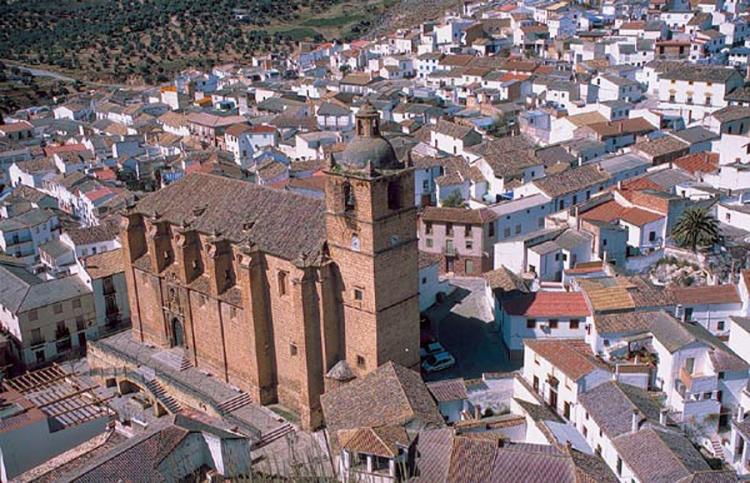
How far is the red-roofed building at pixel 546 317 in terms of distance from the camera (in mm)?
36938

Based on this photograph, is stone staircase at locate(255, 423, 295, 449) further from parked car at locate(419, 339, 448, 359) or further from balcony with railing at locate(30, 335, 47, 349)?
balcony with railing at locate(30, 335, 47, 349)

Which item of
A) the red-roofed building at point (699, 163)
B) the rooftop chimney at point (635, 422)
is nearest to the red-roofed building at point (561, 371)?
the rooftop chimney at point (635, 422)

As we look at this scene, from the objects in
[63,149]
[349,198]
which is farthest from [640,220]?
[63,149]

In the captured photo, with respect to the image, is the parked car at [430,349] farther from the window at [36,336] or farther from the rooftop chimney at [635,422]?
the window at [36,336]

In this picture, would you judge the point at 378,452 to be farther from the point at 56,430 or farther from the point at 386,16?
the point at 386,16

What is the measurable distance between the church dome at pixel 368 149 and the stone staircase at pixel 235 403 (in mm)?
12032

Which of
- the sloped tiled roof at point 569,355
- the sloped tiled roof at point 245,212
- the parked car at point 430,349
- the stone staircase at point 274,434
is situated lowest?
the stone staircase at point 274,434

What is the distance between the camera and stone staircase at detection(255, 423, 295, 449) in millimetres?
32688

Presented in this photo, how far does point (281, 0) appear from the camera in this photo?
6535 inches

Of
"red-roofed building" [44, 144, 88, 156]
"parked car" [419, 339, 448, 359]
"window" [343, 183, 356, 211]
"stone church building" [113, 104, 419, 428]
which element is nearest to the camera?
"window" [343, 183, 356, 211]

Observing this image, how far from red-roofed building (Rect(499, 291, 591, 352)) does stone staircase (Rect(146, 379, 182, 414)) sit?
1607cm

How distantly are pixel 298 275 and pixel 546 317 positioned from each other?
41.1ft

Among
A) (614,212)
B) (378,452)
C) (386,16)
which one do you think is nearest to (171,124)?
(614,212)

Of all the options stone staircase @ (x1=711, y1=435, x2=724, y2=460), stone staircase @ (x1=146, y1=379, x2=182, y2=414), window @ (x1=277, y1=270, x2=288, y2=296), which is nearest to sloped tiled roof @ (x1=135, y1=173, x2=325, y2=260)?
window @ (x1=277, y1=270, x2=288, y2=296)
